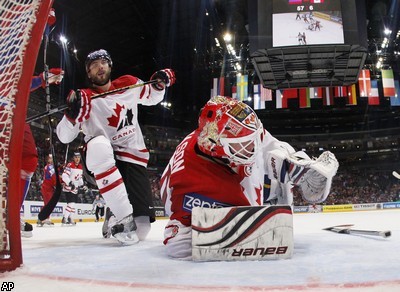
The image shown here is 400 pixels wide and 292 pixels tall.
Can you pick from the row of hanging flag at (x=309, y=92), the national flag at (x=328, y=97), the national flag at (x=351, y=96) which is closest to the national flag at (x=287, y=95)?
the row of hanging flag at (x=309, y=92)

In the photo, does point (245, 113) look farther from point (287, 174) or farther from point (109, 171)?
point (109, 171)

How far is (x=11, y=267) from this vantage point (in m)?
1.17

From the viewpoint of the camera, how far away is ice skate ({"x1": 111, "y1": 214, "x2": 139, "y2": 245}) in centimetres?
215

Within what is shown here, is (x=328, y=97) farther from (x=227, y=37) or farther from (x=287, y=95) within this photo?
(x=227, y=37)

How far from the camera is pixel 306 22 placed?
22.0 ft

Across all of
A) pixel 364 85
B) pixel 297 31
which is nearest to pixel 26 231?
pixel 297 31

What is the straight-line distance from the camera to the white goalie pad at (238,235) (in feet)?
4.63

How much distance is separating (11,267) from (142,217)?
Result: 5.14ft

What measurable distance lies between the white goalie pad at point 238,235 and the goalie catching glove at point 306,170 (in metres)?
0.43

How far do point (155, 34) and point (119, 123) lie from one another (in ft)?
39.0

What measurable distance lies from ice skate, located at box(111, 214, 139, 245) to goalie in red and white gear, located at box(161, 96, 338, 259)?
36 centimetres

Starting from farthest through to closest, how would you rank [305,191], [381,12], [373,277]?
[381,12] < [305,191] < [373,277]

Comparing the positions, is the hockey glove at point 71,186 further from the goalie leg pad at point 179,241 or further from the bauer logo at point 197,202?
the bauer logo at point 197,202

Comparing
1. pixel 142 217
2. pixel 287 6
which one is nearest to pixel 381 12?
pixel 287 6
